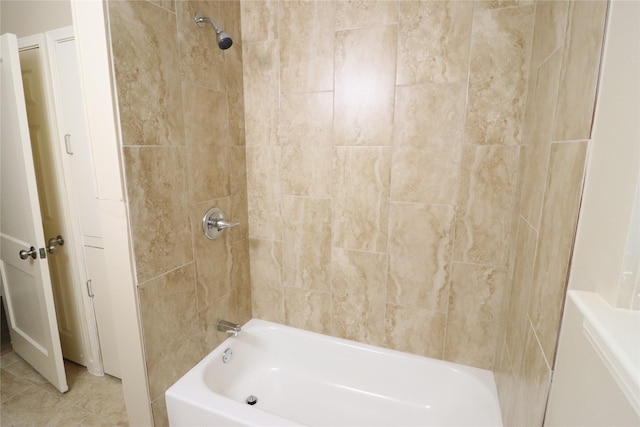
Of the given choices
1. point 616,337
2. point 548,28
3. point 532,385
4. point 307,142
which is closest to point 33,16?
point 307,142

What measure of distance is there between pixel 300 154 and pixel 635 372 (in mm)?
1426

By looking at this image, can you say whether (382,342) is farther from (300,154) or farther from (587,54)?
(587,54)

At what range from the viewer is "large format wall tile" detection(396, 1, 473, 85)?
1.26 metres

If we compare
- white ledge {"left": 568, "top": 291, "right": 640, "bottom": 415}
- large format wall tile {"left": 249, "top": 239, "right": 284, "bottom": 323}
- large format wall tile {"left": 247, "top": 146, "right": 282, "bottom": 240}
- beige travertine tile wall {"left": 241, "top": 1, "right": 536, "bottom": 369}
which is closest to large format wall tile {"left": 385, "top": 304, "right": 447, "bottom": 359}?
beige travertine tile wall {"left": 241, "top": 1, "right": 536, "bottom": 369}

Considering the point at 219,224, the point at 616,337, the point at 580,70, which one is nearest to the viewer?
the point at 616,337

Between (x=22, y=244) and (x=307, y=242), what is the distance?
165 cm

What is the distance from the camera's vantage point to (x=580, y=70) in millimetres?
692

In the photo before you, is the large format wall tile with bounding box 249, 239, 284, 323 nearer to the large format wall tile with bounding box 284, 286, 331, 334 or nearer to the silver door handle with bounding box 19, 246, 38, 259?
the large format wall tile with bounding box 284, 286, 331, 334

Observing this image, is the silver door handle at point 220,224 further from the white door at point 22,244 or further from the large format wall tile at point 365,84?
the white door at point 22,244

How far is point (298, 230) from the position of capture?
170 centimetres

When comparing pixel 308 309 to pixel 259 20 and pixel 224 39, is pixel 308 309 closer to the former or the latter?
pixel 224 39

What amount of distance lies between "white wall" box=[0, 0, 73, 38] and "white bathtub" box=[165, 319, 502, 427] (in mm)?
2059

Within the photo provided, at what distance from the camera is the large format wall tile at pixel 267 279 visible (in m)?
1.79

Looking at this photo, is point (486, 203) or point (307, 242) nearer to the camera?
point (486, 203)
